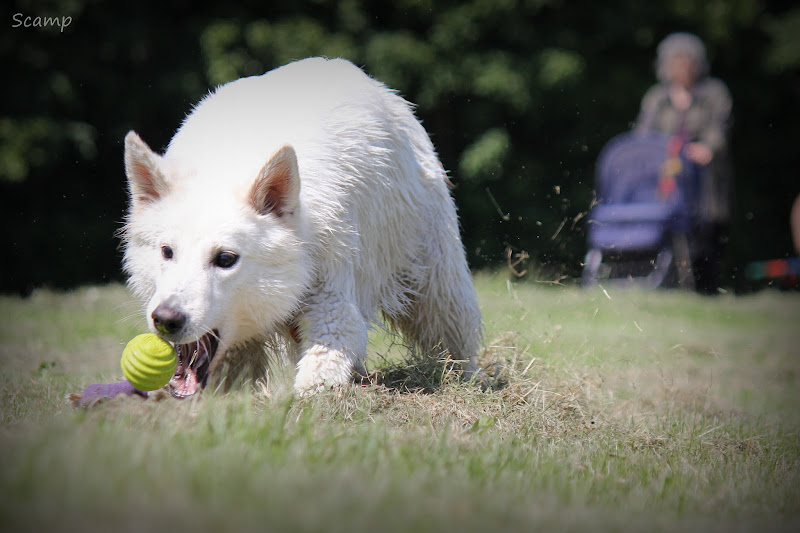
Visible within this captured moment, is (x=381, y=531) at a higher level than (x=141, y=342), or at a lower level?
lower

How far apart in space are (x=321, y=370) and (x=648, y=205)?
638cm

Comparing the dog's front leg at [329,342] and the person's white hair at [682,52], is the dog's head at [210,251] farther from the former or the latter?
the person's white hair at [682,52]

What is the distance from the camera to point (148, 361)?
3.73 meters

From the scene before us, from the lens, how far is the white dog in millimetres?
3797

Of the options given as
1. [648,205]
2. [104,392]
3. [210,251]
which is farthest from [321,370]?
[648,205]

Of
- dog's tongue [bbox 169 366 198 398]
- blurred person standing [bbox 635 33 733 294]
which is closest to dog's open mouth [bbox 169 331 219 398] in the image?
dog's tongue [bbox 169 366 198 398]

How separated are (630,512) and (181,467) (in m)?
1.61

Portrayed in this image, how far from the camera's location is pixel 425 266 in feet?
16.4

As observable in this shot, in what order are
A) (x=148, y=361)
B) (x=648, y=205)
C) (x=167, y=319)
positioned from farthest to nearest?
(x=648, y=205)
(x=148, y=361)
(x=167, y=319)

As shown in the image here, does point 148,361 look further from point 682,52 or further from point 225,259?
point 682,52

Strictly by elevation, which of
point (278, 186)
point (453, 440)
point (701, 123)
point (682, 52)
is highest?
point (682, 52)

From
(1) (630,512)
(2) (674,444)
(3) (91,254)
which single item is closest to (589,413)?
(2) (674,444)

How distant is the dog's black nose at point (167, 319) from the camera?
11.6 ft

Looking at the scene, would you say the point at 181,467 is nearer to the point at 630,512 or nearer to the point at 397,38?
the point at 630,512
